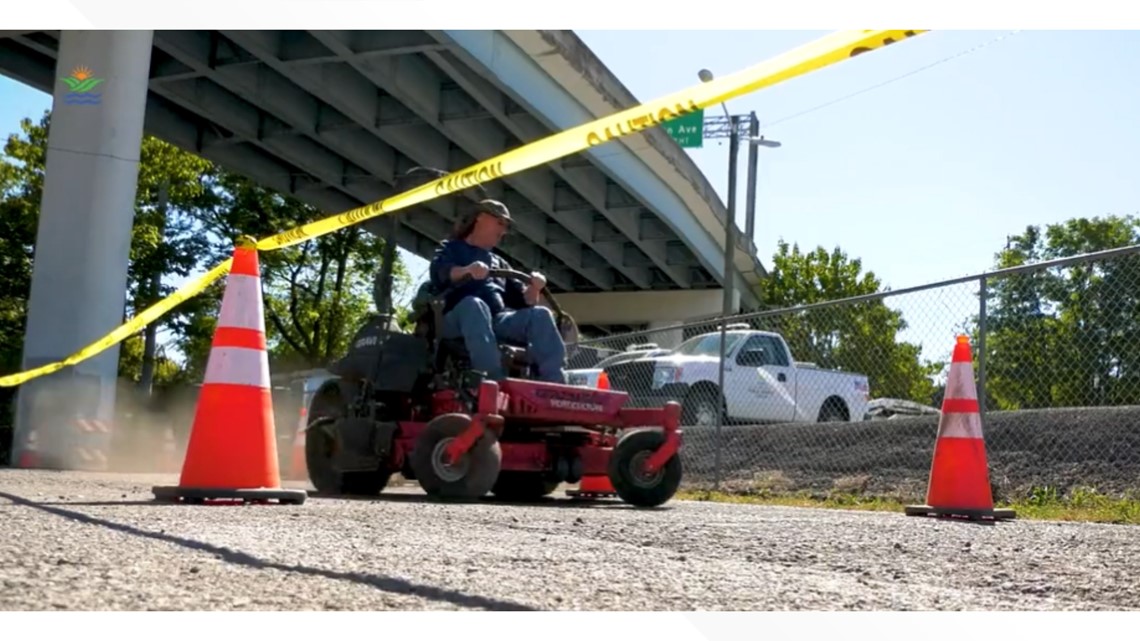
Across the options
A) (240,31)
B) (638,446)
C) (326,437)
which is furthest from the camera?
(240,31)

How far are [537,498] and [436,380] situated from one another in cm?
118

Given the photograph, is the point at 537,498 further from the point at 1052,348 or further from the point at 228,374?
the point at 1052,348

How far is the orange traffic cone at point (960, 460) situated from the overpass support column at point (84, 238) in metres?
9.82

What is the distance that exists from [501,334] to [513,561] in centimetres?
448

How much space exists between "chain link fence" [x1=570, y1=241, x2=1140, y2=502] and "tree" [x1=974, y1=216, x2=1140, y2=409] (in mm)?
11

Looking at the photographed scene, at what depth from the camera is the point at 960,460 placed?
8000mm

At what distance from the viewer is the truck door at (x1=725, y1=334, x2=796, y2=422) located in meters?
16.2

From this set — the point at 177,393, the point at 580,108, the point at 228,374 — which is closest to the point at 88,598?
the point at 228,374

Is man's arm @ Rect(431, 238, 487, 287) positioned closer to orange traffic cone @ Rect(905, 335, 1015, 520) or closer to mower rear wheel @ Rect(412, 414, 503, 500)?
mower rear wheel @ Rect(412, 414, 503, 500)

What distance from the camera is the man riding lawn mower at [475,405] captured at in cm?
815

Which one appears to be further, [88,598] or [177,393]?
[177,393]

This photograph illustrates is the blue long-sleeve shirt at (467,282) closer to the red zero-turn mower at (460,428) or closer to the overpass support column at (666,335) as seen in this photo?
the red zero-turn mower at (460,428)

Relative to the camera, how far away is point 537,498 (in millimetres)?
9344

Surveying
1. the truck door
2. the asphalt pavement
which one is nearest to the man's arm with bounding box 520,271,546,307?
the asphalt pavement
